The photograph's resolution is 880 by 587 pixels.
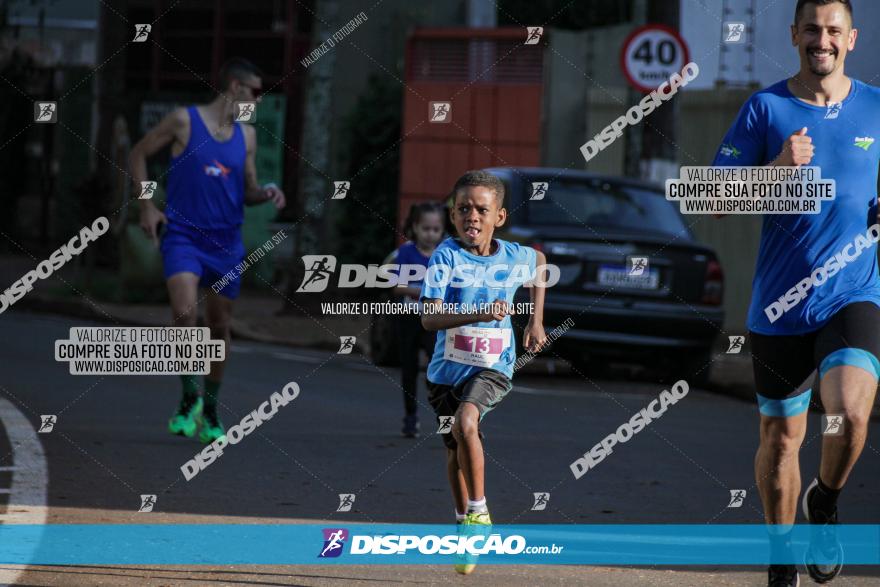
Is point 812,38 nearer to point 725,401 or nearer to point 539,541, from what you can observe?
point 539,541

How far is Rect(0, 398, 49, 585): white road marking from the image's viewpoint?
727cm

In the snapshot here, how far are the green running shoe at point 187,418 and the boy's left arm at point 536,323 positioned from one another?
379 centimetres

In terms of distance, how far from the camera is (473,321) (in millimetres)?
6402

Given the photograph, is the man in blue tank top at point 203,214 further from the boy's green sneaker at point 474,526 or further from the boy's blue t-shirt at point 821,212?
the boy's blue t-shirt at point 821,212

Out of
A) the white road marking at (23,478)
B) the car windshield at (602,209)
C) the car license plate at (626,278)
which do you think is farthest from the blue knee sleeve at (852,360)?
the car windshield at (602,209)

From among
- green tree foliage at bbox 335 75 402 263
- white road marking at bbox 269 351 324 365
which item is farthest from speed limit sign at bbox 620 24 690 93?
green tree foliage at bbox 335 75 402 263

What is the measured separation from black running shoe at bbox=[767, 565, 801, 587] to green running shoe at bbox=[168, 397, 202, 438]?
15.7ft

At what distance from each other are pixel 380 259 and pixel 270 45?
6.07m

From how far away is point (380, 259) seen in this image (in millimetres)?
25000

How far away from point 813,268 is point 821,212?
19 centimetres

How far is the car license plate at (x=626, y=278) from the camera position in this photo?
13586 mm

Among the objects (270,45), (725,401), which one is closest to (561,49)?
(270,45)

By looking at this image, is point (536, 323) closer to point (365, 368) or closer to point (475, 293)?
point (475, 293)

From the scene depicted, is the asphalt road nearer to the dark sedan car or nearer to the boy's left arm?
the dark sedan car
